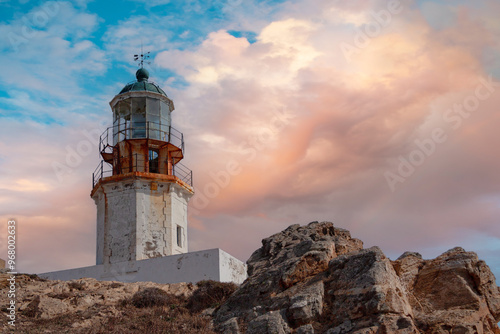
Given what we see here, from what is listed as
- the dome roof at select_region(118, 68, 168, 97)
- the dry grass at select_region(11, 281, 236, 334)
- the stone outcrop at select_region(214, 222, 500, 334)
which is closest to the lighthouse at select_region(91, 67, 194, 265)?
the dome roof at select_region(118, 68, 168, 97)

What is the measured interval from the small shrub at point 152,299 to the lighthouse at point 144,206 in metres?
4.12

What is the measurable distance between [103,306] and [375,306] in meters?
8.24

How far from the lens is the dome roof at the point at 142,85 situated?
26047 mm

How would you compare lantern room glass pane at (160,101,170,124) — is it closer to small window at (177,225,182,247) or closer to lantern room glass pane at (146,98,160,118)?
lantern room glass pane at (146,98,160,118)

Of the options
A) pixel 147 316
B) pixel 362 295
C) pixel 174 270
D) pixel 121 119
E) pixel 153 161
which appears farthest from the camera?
pixel 121 119

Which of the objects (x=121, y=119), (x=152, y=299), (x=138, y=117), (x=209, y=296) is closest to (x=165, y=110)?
(x=138, y=117)

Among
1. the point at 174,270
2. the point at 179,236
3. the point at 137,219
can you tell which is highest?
the point at 137,219

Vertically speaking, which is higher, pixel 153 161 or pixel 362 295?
pixel 153 161

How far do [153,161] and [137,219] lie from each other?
3.30 m

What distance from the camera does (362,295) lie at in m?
9.68

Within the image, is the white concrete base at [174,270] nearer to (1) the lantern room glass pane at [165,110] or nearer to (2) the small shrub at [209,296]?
(2) the small shrub at [209,296]

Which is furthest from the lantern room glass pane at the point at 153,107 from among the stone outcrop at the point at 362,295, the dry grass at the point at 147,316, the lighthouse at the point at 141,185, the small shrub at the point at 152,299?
the stone outcrop at the point at 362,295

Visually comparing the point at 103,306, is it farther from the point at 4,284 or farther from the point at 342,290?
the point at 342,290

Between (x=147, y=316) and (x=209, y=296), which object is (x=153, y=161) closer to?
(x=209, y=296)
